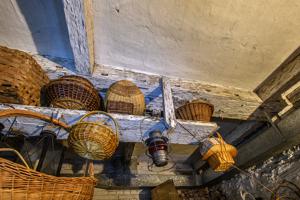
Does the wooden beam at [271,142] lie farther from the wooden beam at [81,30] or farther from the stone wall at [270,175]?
the wooden beam at [81,30]

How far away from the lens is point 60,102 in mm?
1106

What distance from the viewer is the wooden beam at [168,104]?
1.14 meters

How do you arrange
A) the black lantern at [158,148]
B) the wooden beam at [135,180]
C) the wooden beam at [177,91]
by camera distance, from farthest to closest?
1. the wooden beam at [135,180]
2. the wooden beam at [177,91]
3. the black lantern at [158,148]

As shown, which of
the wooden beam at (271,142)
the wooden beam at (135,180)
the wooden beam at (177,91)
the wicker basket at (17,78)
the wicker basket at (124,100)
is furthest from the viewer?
the wooden beam at (135,180)

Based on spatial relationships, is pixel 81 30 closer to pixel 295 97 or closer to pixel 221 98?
pixel 221 98

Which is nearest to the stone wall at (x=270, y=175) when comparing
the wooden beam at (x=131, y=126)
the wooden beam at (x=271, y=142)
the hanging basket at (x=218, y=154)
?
the wooden beam at (x=271, y=142)

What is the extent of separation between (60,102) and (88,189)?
0.56 m

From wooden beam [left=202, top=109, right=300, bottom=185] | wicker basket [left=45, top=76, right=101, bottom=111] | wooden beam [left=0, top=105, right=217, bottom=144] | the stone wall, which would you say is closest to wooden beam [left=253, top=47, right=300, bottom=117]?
wooden beam [left=202, top=109, right=300, bottom=185]

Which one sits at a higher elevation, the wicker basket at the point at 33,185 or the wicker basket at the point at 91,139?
the wicker basket at the point at 91,139

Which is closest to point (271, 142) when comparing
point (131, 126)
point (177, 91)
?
point (177, 91)

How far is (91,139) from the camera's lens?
0.92 m

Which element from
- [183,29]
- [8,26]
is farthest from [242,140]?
[8,26]

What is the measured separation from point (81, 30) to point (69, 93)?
389 mm

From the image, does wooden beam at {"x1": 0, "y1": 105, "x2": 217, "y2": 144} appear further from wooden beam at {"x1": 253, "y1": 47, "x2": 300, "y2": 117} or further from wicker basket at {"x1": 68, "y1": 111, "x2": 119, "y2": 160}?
wooden beam at {"x1": 253, "y1": 47, "x2": 300, "y2": 117}
